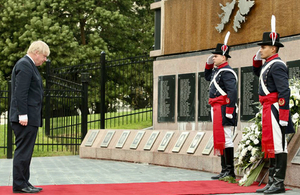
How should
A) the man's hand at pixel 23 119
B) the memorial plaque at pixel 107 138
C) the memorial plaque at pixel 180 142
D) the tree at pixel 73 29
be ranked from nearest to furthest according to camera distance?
the man's hand at pixel 23 119 < the memorial plaque at pixel 180 142 < the memorial plaque at pixel 107 138 < the tree at pixel 73 29

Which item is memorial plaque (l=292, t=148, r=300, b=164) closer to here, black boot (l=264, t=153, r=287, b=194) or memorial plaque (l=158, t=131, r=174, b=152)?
black boot (l=264, t=153, r=287, b=194)

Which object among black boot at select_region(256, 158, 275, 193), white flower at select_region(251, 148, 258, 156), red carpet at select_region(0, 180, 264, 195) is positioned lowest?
red carpet at select_region(0, 180, 264, 195)

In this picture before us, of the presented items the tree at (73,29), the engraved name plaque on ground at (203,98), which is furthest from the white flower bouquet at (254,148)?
the tree at (73,29)

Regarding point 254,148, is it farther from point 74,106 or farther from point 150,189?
point 74,106

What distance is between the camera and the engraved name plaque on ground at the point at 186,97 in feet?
41.9

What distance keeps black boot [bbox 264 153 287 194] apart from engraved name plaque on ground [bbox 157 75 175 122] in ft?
20.1

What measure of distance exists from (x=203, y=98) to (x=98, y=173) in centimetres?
370

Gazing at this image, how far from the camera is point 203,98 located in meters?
12.4

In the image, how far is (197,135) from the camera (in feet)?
34.3

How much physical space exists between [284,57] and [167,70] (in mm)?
3721

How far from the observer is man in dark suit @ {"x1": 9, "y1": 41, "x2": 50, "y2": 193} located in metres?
6.99

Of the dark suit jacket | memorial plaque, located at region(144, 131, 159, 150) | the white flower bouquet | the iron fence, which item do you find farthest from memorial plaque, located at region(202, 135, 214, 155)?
the iron fence

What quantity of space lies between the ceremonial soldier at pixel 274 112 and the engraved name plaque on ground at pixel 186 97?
17.4 feet

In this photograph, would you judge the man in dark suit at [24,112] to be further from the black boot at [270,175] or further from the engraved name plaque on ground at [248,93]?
the engraved name plaque on ground at [248,93]
